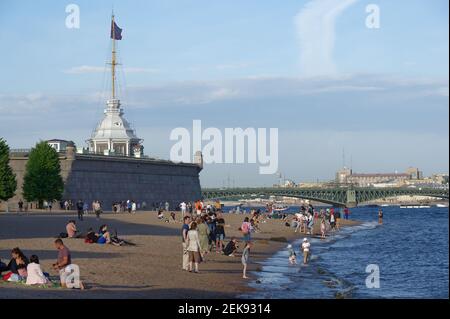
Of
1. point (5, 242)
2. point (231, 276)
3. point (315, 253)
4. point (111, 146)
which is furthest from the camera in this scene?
point (111, 146)

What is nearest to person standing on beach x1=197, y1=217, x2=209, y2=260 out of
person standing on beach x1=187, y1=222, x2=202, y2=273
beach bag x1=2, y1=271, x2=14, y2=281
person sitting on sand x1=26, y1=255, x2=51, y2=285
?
person standing on beach x1=187, y1=222, x2=202, y2=273

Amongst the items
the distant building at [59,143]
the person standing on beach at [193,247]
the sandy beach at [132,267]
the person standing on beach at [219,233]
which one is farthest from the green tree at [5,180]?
the person standing on beach at [193,247]

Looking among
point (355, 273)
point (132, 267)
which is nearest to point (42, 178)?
point (355, 273)

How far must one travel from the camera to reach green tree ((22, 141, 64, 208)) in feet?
271

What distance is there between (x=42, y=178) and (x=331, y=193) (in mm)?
101247

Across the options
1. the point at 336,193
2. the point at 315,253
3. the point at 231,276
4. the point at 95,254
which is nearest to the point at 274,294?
the point at 231,276

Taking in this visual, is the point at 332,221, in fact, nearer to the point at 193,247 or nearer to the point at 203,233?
→ the point at 203,233

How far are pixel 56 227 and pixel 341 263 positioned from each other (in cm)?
1651

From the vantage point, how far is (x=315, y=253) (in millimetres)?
48188

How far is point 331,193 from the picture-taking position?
578ft

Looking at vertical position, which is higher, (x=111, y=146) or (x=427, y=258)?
(x=111, y=146)

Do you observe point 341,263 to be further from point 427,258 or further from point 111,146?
point 111,146

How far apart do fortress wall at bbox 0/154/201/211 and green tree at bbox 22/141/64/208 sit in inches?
96.5

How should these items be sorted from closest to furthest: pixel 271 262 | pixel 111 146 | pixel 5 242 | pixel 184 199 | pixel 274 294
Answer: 1. pixel 274 294
2. pixel 5 242
3. pixel 271 262
4. pixel 184 199
5. pixel 111 146
